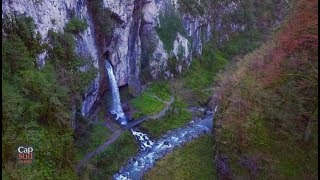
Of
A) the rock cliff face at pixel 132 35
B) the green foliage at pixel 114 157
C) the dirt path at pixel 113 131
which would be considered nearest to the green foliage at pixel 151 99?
the dirt path at pixel 113 131

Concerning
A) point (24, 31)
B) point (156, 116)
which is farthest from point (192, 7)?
point (24, 31)

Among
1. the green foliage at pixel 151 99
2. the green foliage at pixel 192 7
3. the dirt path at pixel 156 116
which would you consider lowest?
the dirt path at pixel 156 116

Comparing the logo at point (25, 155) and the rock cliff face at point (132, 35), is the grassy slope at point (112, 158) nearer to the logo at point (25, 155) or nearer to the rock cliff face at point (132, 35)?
the rock cliff face at point (132, 35)

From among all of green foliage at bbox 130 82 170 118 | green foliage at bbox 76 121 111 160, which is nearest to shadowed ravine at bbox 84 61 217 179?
green foliage at bbox 76 121 111 160

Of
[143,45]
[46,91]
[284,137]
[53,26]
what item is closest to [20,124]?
[46,91]

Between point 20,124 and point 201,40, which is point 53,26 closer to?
point 20,124
